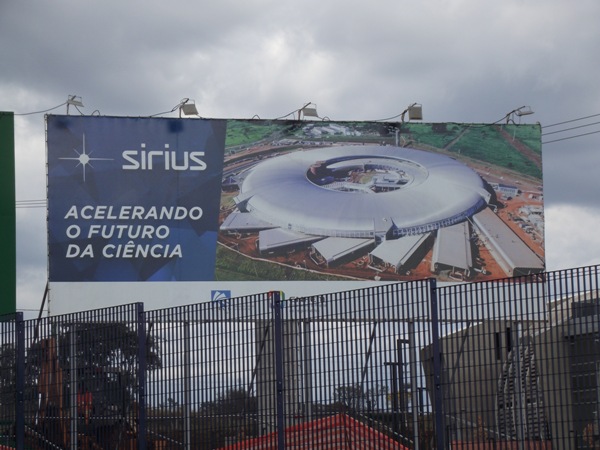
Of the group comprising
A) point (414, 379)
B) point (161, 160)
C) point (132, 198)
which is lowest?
point (414, 379)

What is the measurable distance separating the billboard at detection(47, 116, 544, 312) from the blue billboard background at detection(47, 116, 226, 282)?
0.03 m

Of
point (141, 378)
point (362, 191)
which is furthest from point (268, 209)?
point (141, 378)

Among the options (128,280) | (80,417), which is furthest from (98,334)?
(128,280)

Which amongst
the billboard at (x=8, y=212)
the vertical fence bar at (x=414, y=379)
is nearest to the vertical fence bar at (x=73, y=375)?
the vertical fence bar at (x=414, y=379)

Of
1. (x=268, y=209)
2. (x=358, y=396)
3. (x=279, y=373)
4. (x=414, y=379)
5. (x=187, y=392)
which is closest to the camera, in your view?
(x=414, y=379)

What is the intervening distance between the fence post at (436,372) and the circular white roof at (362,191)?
53.8 ft

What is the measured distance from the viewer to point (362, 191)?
28.5 metres

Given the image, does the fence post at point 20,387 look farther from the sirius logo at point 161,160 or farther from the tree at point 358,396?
the sirius logo at point 161,160

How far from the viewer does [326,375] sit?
12.6 meters

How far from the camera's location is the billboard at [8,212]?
26.5m

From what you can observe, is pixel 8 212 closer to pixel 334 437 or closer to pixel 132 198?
pixel 132 198

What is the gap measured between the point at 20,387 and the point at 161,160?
12329 mm

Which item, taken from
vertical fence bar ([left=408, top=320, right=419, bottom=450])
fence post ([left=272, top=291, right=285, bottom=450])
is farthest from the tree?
fence post ([left=272, top=291, right=285, bottom=450])

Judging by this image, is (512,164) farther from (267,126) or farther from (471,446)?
(471,446)
